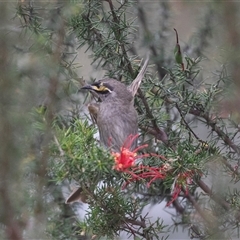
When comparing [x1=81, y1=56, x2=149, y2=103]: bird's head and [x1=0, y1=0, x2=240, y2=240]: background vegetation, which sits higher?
[x1=81, y1=56, x2=149, y2=103]: bird's head

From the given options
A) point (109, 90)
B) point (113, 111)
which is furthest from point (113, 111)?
point (109, 90)

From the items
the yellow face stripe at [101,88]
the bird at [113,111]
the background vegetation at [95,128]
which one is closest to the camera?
the background vegetation at [95,128]

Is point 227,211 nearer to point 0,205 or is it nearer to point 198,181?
point 198,181

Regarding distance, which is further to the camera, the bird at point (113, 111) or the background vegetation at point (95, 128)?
the bird at point (113, 111)

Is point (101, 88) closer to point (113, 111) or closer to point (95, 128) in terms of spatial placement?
point (113, 111)

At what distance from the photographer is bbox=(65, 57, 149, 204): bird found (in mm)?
1927

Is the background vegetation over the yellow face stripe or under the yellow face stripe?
under

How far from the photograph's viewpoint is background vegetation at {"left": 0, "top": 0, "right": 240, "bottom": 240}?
22.3 inches

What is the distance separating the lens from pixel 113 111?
224 cm

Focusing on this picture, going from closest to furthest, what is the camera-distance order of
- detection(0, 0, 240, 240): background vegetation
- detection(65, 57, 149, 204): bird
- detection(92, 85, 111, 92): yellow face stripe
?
detection(0, 0, 240, 240): background vegetation < detection(65, 57, 149, 204): bird < detection(92, 85, 111, 92): yellow face stripe

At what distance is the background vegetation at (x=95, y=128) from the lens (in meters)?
0.57

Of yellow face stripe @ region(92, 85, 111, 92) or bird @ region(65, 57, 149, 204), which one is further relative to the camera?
yellow face stripe @ region(92, 85, 111, 92)

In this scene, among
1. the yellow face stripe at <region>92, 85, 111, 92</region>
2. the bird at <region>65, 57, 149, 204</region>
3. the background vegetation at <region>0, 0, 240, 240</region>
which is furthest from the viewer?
the yellow face stripe at <region>92, 85, 111, 92</region>

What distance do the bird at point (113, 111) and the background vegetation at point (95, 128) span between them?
0.08m
